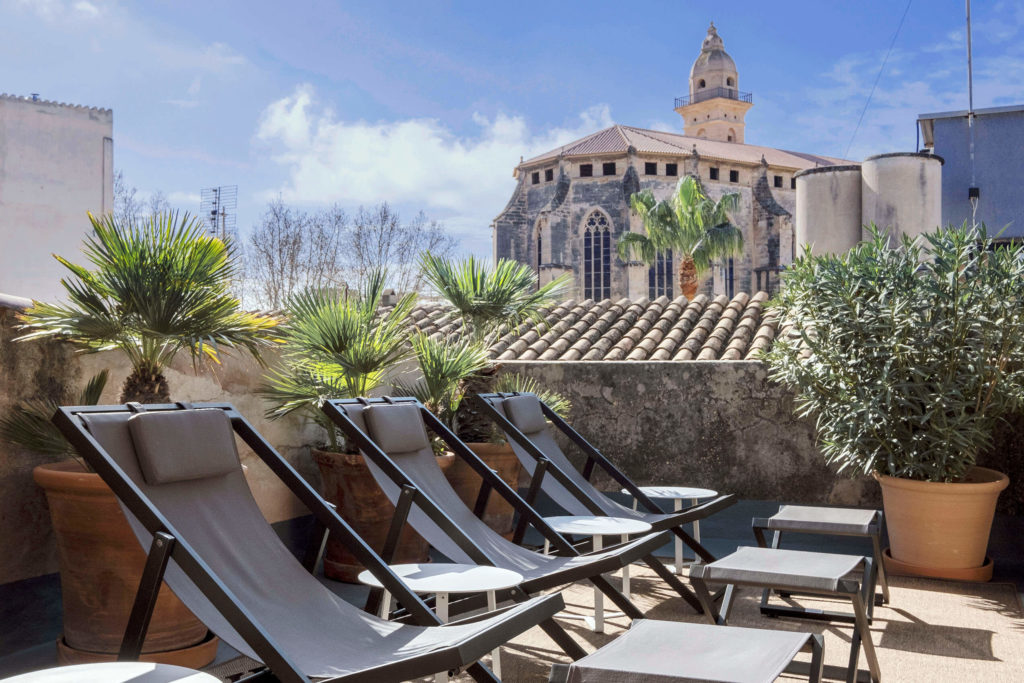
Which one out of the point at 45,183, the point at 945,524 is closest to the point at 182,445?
the point at 945,524

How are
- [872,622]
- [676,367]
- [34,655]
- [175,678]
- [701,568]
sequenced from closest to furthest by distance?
[175,678] → [701,568] → [34,655] → [872,622] → [676,367]

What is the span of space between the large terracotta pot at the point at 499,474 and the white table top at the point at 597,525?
1.03m

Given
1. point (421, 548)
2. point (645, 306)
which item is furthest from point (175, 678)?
point (645, 306)

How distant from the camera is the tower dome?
57656mm

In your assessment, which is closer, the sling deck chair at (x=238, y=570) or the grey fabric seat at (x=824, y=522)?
the sling deck chair at (x=238, y=570)

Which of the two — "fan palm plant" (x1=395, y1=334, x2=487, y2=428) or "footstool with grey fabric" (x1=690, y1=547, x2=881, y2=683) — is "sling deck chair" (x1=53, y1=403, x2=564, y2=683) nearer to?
"footstool with grey fabric" (x1=690, y1=547, x2=881, y2=683)

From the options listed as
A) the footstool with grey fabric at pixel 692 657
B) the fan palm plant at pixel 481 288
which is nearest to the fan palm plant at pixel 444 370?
the fan palm plant at pixel 481 288

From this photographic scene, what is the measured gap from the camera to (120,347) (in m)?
3.60

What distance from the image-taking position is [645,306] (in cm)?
952

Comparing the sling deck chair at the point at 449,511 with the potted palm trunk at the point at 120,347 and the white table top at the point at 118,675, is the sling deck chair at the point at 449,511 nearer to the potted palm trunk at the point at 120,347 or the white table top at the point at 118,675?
the potted palm trunk at the point at 120,347

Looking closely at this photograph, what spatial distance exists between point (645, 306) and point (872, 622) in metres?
5.95

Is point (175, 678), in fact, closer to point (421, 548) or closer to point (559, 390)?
point (421, 548)

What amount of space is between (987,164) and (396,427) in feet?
36.6

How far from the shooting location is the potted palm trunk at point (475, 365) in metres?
5.11
